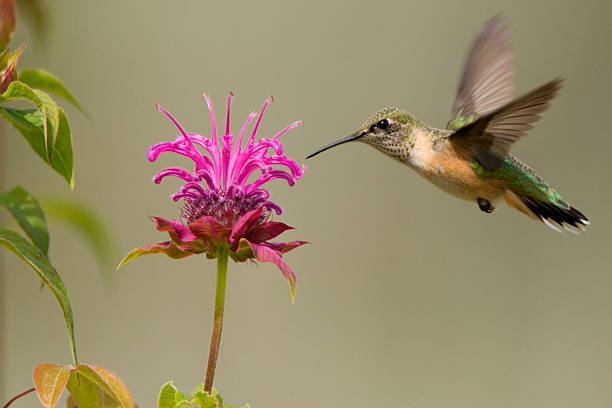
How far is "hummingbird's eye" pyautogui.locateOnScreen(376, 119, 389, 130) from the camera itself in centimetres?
91

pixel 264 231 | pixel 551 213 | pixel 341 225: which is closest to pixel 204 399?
pixel 264 231

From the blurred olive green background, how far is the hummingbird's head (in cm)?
106

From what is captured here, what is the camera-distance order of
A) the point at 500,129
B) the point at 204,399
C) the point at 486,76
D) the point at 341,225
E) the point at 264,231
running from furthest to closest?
the point at 341,225
the point at 486,76
the point at 500,129
the point at 264,231
the point at 204,399

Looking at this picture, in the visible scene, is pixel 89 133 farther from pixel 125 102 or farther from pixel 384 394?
pixel 384 394

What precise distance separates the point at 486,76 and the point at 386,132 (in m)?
0.25

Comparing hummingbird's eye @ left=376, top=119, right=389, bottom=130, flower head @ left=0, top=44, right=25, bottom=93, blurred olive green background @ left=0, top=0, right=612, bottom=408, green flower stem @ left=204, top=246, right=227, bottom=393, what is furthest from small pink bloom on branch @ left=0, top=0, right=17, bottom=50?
blurred olive green background @ left=0, top=0, right=612, bottom=408

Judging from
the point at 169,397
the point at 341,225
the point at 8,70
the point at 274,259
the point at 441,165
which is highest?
the point at 341,225

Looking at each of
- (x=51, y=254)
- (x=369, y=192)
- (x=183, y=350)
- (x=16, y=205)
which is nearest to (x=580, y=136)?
(x=369, y=192)

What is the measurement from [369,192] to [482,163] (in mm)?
1122

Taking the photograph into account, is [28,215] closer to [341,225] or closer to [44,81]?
[44,81]

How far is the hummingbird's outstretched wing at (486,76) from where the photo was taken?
1.03m

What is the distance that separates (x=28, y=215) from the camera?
0.62 m

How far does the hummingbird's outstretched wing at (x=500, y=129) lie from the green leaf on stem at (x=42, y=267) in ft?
1.71

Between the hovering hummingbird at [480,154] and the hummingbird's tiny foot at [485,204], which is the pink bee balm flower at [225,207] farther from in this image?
the hummingbird's tiny foot at [485,204]
